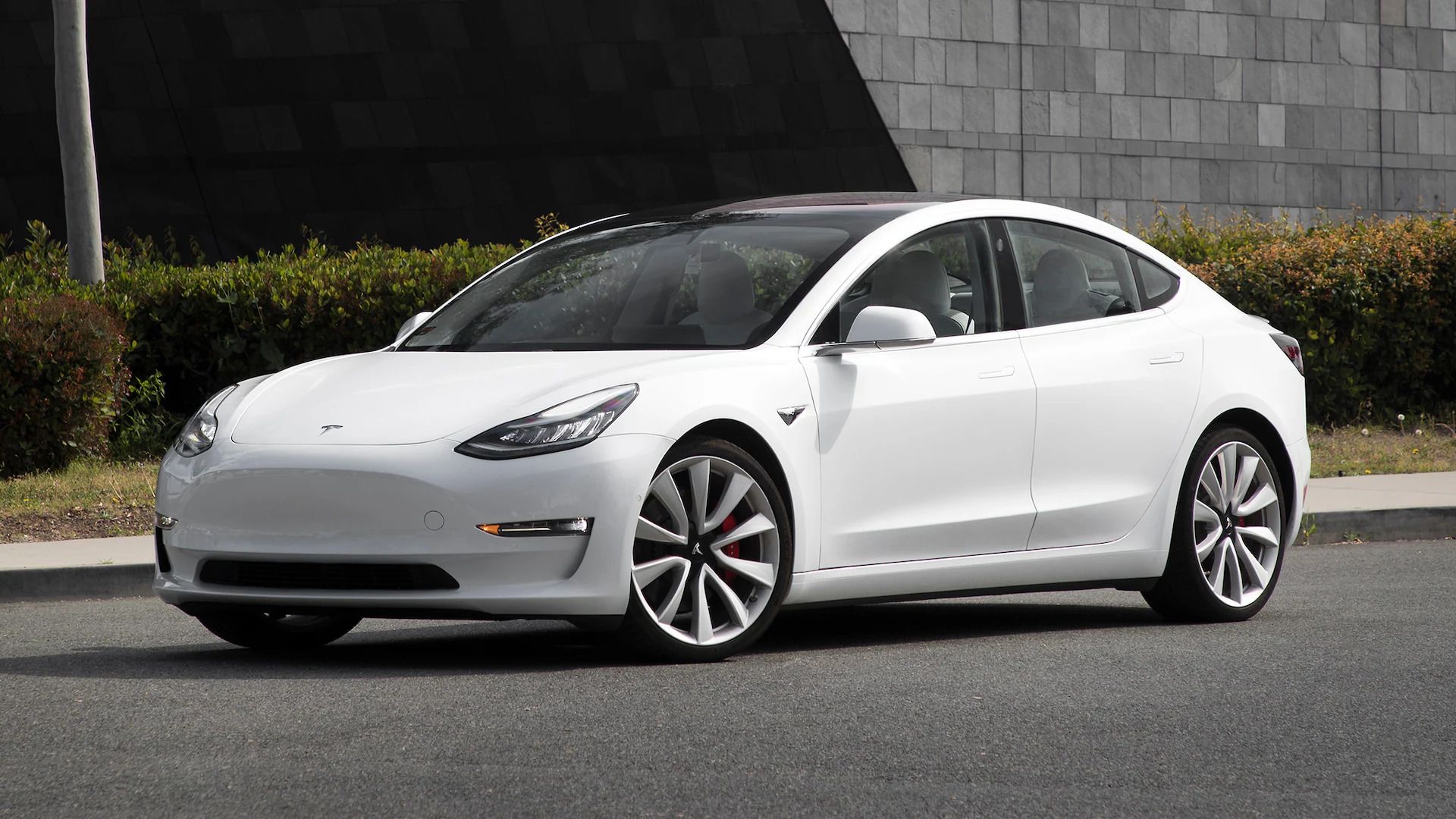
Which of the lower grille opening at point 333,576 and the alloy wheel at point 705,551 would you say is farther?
the alloy wheel at point 705,551

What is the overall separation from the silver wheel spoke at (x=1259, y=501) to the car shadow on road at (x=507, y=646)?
579mm

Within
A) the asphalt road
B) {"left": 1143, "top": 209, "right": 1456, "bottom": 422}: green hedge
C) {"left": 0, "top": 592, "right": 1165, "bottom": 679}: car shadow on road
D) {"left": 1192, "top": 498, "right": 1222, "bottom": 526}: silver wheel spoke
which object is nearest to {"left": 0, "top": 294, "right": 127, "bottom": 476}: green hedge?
the asphalt road

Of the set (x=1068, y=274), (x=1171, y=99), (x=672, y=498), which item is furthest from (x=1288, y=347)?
(x=1171, y=99)

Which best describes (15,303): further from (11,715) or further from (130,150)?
(130,150)

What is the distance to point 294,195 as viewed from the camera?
84.5 ft

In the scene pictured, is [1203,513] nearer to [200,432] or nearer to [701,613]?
[701,613]

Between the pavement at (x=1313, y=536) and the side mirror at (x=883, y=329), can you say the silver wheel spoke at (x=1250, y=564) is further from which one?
the pavement at (x=1313, y=536)

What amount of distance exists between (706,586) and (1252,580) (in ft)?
9.10

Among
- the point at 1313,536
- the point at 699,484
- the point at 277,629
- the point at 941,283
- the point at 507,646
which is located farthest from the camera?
the point at 1313,536

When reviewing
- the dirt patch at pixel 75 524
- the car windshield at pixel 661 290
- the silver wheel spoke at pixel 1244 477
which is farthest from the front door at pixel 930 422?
the dirt patch at pixel 75 524

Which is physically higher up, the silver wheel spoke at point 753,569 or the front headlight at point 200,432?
the front headlight at point 200,432

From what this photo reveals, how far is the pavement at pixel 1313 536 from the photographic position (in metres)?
9.64

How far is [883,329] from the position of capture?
6.80 meters

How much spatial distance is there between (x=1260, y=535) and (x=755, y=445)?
2634 millimetres
